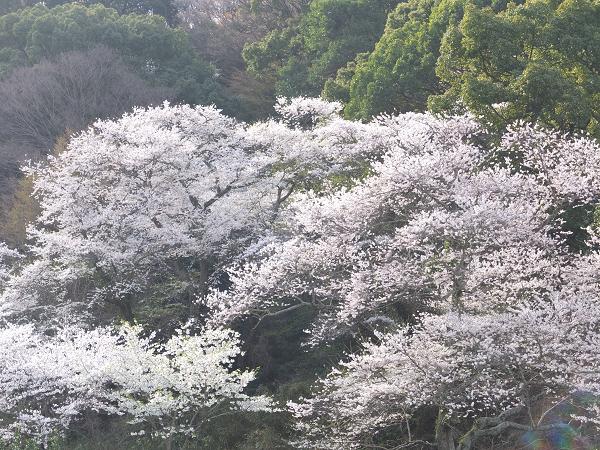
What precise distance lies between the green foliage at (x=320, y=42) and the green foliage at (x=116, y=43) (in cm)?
253

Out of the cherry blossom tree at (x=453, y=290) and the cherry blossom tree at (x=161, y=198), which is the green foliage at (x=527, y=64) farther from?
the cherry blossom tree at (x=161, y=198)

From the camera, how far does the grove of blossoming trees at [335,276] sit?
9.47m

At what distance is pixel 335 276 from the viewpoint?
11906 mm

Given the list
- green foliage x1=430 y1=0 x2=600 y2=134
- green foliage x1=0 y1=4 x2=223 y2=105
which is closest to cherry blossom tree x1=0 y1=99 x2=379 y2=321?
green foliage x1=430 y1=0 x2=600 y2=134

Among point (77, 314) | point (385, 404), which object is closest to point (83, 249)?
point (77, 314)

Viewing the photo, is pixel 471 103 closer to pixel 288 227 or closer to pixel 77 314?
pixel 288 227

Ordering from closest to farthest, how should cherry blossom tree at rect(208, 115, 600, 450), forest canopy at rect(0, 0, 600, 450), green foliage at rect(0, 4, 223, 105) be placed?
cherry blossom tree at rect(208, 115, 600, 450), forest canopy at rect(0, 0, 600, 450), green foliage at rect(0, 4, 223, 105)

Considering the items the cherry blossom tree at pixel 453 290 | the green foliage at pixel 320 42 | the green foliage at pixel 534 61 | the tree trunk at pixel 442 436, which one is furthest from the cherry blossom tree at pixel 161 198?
the green foliage at pixel 320 42

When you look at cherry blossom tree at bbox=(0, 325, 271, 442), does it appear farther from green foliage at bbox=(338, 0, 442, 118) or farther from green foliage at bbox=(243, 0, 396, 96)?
green foliage at bbox=(243, 0, 396, 96)

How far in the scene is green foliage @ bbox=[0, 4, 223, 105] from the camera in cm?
2688

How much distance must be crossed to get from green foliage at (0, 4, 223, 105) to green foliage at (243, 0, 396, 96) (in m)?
2.53

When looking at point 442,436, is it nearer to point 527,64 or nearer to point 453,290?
point 453,290

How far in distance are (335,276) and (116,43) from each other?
732 inches

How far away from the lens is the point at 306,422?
39.3ft
